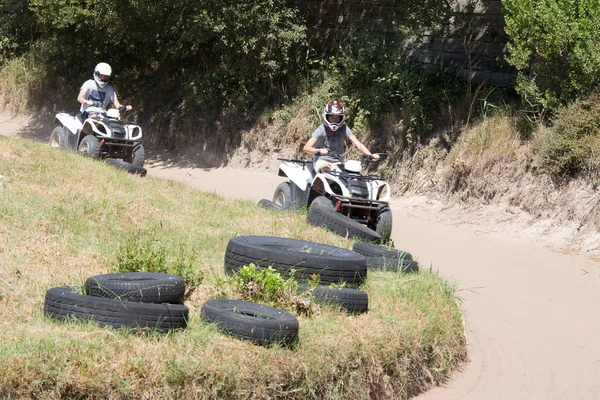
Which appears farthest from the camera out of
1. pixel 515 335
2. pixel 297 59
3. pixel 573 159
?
pixel 297 59

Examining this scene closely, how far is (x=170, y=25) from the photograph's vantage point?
20.6m

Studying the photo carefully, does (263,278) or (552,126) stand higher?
(552,126)

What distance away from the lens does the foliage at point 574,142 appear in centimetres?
1360

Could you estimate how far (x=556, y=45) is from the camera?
1407cm

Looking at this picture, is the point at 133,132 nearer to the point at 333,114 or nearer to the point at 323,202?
the point at 333,114

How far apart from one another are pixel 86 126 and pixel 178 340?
414 inches

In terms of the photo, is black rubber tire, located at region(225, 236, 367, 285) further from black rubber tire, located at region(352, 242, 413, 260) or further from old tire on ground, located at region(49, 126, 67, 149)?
→ old tire on ground, located at region(49, 126, 67, 149)

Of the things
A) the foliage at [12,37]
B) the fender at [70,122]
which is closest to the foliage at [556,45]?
the fender at [70,122]

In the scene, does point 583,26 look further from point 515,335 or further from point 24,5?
point 24,5

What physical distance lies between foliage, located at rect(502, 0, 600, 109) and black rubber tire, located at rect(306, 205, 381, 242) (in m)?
4.83

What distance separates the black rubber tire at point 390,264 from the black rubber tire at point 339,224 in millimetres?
1446

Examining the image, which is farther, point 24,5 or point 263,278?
point 24,5

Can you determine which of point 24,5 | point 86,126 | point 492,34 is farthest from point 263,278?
point 24,5

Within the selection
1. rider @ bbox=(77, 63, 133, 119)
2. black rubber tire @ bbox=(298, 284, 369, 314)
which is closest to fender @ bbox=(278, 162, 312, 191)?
rider @ bbox=(77, 63, 133, 119)
